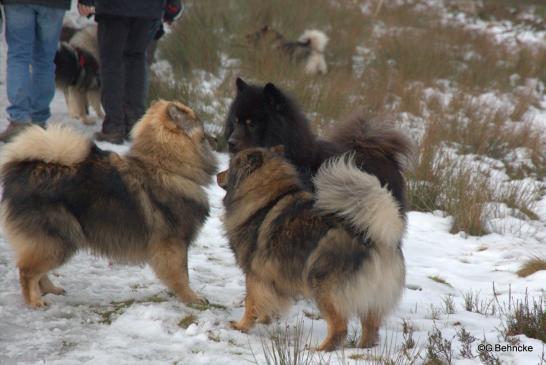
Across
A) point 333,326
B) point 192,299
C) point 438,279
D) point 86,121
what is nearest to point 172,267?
point 192,299

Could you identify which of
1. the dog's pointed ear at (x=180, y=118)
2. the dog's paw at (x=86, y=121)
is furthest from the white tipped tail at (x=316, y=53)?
the dog's pointed ear at (x=180, y=118)

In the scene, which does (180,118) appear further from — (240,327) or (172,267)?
(240,327)

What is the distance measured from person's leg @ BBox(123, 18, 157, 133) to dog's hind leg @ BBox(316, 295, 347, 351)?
409cm

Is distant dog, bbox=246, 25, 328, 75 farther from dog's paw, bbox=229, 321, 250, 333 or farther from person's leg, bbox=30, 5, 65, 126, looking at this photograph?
dog's paw, bbox=229, 321, 250, 333

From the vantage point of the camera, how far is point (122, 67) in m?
6.03

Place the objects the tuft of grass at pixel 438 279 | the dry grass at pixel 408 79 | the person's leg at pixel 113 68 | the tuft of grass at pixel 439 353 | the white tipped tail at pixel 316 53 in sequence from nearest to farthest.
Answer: the tuft of grass at pixel 439 353 → the tuft of grass at pixel 438 279 → the person's leg at pixel 113 68 → the dry grass at pixel 408 79 → the white tipped tail at pixel 316 53

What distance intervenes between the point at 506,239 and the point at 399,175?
250 cm

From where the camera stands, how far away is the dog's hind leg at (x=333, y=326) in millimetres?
2973

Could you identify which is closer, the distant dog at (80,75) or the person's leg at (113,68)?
the person's leg at (113,68)

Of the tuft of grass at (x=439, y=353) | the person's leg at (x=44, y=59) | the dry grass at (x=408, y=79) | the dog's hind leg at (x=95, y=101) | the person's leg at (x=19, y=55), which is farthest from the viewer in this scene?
the dog's hind leg at (x=95, y=101)

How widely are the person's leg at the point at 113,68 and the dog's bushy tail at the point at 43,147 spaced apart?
271 centimetres

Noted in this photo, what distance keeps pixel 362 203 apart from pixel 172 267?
54.4 inches

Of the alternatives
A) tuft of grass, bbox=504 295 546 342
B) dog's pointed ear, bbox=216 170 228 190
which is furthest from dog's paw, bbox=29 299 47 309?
tuft of grass, bbox=504 295 546 342

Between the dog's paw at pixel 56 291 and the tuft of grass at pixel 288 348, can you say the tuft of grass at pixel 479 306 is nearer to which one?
the tuft of grass at pixel 288 348
